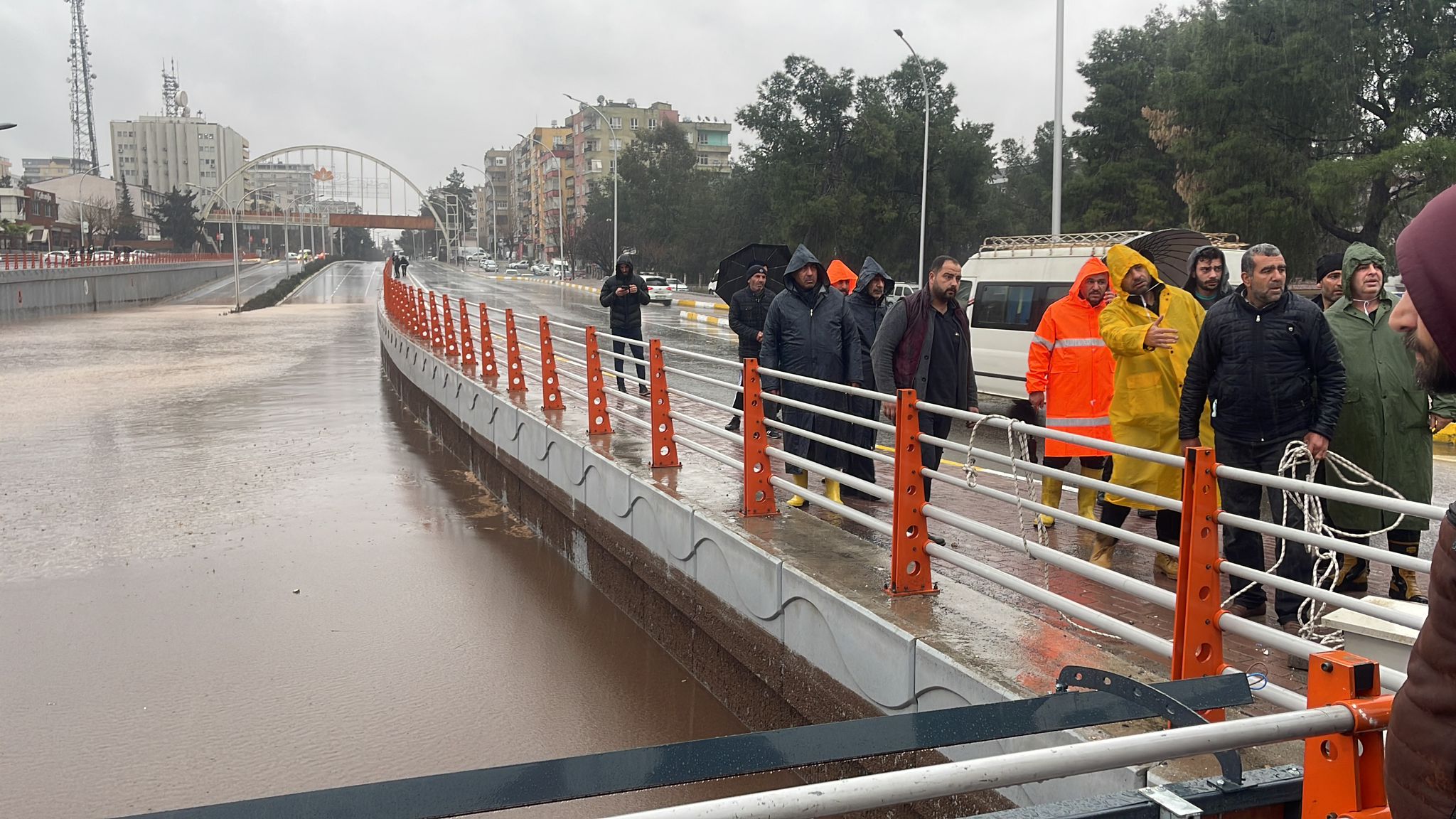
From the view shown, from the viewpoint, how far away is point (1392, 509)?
2701 mm

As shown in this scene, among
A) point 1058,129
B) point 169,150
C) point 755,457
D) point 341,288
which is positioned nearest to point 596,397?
point 755,457

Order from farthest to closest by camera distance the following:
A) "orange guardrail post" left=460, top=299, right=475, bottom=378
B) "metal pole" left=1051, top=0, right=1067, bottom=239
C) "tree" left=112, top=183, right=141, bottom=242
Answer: "tree" left=112, top=183, right=141, bottom=242 → "metal pole" left=1051, top=0, right=1067, bottom=239 → "orange guardrail post" left=460, top=299, right=475, bottom=378

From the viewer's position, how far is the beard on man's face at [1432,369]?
158 cm

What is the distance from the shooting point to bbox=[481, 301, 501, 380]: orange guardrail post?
13.2 meters

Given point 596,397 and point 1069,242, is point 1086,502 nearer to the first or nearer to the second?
point 596,397

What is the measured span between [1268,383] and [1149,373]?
2.80 ft

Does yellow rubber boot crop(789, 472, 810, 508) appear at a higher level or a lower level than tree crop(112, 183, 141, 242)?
lower

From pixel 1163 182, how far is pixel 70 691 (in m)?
41.5

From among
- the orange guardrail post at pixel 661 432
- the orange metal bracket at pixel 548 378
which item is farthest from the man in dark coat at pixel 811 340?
the orange metal bracket at pixel 548 378

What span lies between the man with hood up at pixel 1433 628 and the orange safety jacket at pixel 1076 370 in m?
5.01

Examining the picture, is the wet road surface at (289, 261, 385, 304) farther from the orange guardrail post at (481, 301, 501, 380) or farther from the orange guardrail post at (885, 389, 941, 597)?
the orange guardrail post at (885, 389, 941, 597)

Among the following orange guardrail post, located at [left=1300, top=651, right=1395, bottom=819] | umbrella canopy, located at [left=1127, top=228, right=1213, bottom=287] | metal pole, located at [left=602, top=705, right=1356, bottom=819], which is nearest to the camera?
metal pole, located at [left=602, top=705, right=1356, bottom=819]

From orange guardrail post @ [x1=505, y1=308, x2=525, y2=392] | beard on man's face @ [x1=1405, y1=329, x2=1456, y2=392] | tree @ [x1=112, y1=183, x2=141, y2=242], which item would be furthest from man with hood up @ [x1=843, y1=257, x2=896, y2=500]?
tree @ [x1=112, y1=183, x2=141, y2=242]

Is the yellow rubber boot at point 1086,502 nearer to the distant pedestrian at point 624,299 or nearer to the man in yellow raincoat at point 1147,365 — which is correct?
the man in yellow raincoat at point 1147,365
